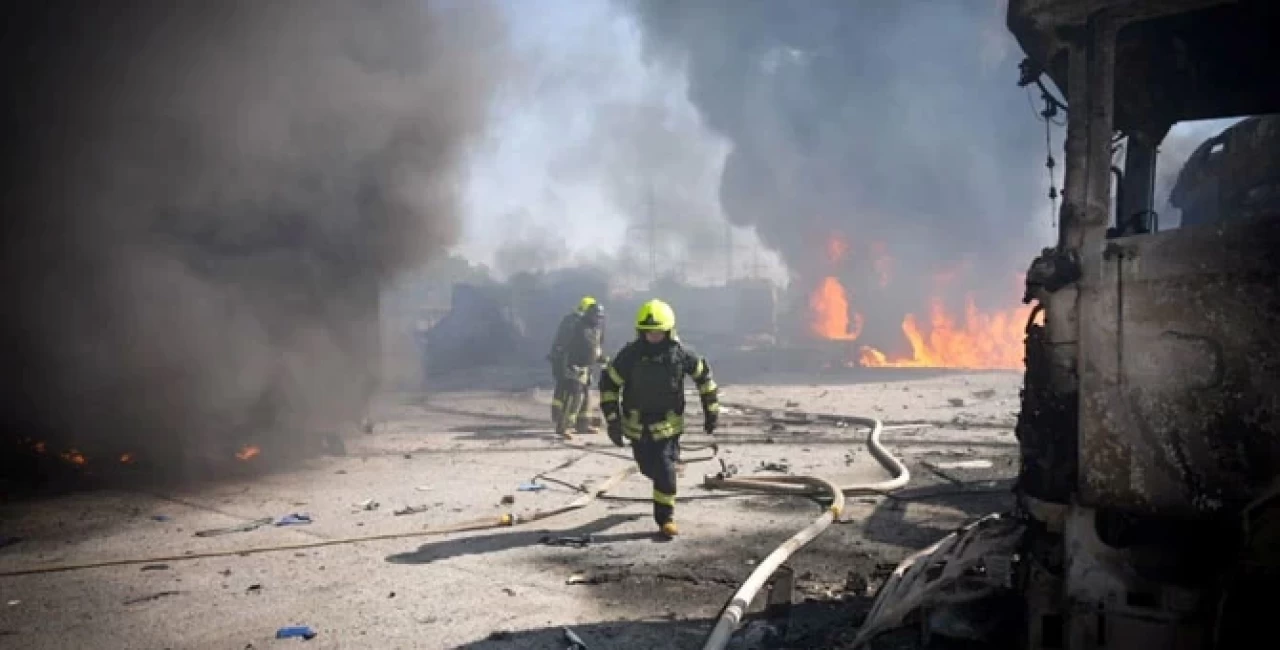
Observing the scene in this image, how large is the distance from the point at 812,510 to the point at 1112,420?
4.12 metres

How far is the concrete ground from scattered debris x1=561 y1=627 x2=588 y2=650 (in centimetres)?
5

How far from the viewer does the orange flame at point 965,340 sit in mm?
30359

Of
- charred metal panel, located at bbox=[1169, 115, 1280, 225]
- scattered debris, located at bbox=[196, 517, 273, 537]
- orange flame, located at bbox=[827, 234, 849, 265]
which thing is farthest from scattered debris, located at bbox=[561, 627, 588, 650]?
orange flame, located at bbox=[827, 234, 849, 265]

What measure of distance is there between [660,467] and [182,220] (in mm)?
7035

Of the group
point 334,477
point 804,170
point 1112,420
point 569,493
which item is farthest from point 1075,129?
point 804,170

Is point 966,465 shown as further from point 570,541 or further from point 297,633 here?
point 297,633

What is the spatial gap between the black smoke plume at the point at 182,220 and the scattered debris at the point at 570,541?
17.5ft

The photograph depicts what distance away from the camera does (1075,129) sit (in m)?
2.97

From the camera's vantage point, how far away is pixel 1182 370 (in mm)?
2650

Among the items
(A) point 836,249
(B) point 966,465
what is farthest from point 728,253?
(B) point 966,465

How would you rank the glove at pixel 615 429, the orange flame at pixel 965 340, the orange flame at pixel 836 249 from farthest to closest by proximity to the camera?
the orange flame at pixel 836 249
the orange flame at pixel 965 340
the glove at pixel 615 429

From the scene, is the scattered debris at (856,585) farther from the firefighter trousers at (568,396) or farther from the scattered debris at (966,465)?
A: the firefighter trousers at (568,396)

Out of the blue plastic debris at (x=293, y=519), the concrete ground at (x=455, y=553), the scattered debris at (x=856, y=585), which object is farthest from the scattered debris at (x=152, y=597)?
the scattered debris at (x=856, y=585)

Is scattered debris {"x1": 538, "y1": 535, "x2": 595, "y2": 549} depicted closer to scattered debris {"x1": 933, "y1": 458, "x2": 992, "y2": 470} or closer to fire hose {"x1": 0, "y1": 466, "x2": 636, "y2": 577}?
fire hose {"x1": 0, "y1": 466, "x2": 636, "y2": 577}
